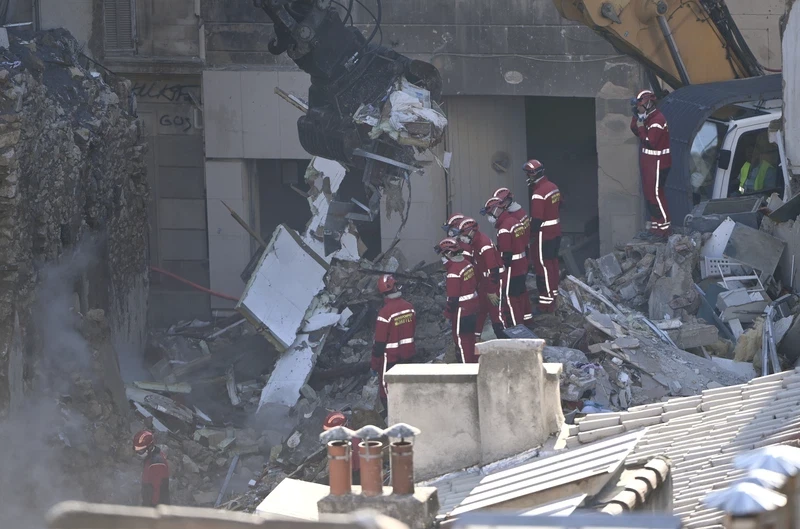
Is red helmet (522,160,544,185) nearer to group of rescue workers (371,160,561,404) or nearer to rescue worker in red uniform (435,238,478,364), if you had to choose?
group of rescue workers (371,160,561,404)

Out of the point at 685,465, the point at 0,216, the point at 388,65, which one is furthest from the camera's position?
the point at 388,65

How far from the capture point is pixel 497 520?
428 centimetres

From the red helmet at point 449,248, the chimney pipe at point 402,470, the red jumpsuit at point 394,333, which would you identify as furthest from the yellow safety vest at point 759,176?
the chimney pipe at point 402,470

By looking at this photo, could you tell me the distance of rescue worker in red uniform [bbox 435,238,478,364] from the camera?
47.3 feet

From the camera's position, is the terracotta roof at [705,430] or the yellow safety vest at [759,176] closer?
the terracotta roof at [705,430]

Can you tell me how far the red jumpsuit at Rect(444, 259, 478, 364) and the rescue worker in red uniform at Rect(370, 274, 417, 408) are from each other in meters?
0.48

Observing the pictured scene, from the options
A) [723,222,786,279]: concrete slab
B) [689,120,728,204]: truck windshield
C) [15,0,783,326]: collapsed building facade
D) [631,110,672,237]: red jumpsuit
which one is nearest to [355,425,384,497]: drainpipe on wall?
[631,110,672,237]: red jumpsuit

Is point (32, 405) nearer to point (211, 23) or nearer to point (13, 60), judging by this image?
point (13, 60)

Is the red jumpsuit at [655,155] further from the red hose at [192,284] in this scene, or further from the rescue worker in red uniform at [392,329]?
the red hose at [192,284]

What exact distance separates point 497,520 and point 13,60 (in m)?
12.0

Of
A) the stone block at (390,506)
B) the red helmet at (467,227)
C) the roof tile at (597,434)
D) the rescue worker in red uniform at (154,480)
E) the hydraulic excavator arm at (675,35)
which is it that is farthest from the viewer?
the hydraulic excavator arm at (675,35)

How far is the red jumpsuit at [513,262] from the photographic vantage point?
15055 mm

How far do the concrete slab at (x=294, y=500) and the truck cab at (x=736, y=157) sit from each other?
1059 cm

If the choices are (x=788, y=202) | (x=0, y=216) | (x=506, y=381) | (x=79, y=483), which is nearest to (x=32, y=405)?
(x=79, y=483)
